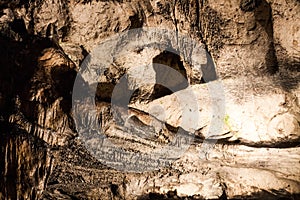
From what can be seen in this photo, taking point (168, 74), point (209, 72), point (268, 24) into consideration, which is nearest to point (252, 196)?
point (209, 72)

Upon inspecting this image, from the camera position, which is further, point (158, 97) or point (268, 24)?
point (158, 97)

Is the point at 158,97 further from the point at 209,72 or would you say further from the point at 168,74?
the point at 209,72

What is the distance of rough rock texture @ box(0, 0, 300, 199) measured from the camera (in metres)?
2.33

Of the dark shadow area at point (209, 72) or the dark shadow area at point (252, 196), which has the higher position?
the dark shadow area at point (209, 72)

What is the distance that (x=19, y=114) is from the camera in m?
2.24

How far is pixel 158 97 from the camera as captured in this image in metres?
2.81

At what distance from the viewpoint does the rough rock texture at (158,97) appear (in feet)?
7.64

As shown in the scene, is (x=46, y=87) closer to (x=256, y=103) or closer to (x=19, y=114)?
(x=19, y=114)

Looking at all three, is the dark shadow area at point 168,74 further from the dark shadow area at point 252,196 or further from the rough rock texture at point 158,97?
the dark shadow area at point 252,196

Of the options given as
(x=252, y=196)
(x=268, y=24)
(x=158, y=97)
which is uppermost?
(x=268, y=24)

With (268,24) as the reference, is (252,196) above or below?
below

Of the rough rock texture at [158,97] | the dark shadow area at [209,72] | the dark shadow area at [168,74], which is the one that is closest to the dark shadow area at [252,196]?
the rough rock texture at [158,97]

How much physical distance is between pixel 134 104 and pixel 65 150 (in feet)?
2.14

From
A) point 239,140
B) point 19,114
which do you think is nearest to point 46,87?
point 19,114
